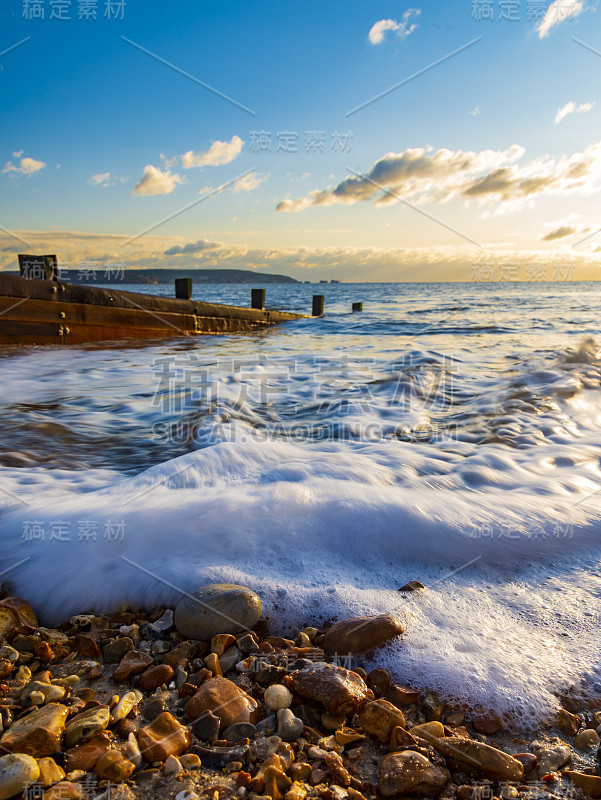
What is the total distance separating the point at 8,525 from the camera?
2406 mm

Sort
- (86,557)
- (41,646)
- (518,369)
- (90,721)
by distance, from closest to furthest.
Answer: (90,721) → (41,646) → (86,557) → (518,369)

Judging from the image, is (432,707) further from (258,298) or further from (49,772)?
(258,298)

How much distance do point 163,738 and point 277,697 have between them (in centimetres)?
33

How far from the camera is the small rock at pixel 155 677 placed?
1435 mm

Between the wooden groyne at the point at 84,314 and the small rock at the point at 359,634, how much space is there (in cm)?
774

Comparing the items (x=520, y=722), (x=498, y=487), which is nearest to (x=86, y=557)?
(x=520, y=722)

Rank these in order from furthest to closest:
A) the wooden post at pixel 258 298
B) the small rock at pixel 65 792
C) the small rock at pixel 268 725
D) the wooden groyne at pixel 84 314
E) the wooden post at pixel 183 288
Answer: the wooden post at pixel 258 298, the wooden post at pixel 183 288, the wooden groyne at pixel 84 314, the small rock at pixel 268 725, the small rock at pixel 65 792

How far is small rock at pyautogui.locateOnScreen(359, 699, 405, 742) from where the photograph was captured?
129 centimetres

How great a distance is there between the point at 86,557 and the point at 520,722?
1845mm

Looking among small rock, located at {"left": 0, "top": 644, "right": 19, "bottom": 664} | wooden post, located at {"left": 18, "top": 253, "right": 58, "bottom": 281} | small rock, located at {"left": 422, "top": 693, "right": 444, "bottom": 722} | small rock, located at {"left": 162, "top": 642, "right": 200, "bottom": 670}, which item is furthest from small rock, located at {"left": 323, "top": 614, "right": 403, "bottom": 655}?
wooden post, located at {"left": 18, "top": 253, "right": 58, "bottom": 281}

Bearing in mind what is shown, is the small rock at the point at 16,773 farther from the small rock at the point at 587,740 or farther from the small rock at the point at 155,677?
the small rock at the point at 587,740

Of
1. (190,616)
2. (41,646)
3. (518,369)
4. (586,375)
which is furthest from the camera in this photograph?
(518,369)

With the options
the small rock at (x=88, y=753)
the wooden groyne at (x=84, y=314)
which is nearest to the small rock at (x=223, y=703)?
the small rock at (x=88, y=753)

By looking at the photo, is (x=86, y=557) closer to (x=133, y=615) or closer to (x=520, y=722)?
(x=133, y=615)
